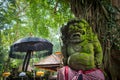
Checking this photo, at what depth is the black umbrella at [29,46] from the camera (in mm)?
8305

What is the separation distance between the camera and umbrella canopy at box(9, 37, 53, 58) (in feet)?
27.2

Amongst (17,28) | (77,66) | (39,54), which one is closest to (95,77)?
(77,66)

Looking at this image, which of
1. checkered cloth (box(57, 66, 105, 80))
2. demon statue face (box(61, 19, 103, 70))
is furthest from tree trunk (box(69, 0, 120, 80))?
checkered cloth (box(57, 66, 105, 80))

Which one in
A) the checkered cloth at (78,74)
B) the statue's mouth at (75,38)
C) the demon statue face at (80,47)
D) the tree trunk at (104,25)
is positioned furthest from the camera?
the tree trunk at (104,25)

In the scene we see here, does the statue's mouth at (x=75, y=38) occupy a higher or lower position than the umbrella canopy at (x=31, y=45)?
higher

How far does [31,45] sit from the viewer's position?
341 inches

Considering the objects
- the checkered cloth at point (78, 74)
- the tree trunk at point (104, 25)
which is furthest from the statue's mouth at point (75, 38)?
the tree trunk at point (104, 25)

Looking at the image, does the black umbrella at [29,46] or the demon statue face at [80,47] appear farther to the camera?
the black umbrella at [29,46]

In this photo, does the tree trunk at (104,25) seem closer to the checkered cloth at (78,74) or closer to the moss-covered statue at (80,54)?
the moss-covered statue at (80,54)

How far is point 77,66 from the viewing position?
3246mm

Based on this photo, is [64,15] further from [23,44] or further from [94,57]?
[94,57]

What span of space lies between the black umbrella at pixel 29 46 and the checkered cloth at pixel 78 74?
204 inches

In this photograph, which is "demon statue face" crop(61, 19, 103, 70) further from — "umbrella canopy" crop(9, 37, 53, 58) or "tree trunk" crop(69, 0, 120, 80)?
"umbrella canopy" crop(9, 37, 53, 58)

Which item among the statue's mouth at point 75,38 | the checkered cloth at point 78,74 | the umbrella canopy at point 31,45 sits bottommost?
the checkered cloth at point 78,74
